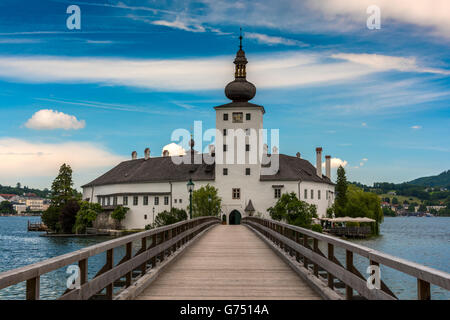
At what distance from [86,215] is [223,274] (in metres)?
75.0

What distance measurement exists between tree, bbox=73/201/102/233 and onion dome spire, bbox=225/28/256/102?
94.6 ft

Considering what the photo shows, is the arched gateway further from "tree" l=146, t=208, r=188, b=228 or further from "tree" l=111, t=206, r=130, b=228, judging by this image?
"tree" l=111, t=206, r=130, b=228

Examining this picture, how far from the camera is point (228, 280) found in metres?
10.2

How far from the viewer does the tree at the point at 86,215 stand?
82.4 meters

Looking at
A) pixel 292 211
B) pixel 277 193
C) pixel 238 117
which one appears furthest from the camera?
pixel 277 193

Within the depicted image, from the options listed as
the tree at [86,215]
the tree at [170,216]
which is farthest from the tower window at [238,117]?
the tree at [86,215]

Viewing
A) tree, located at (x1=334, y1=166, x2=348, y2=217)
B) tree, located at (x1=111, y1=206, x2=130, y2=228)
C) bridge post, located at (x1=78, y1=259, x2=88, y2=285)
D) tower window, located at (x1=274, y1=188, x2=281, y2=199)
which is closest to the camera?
bridge post, located at (x1=78, y1=259, x2=88, y2=285)

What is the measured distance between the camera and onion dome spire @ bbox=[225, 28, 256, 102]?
7350 centimetres

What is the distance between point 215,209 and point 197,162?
13.8 meters

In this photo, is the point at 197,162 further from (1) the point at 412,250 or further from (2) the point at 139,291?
(2) the point at 139,291

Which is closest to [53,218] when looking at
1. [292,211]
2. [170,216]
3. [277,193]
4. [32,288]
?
[170,216]

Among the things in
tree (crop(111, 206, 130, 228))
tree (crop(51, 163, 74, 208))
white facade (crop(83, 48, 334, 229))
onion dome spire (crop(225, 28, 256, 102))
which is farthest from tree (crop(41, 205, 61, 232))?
onion dome spire (crop(225, 28, 256, 102))

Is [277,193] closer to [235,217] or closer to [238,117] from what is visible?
[235,217]
